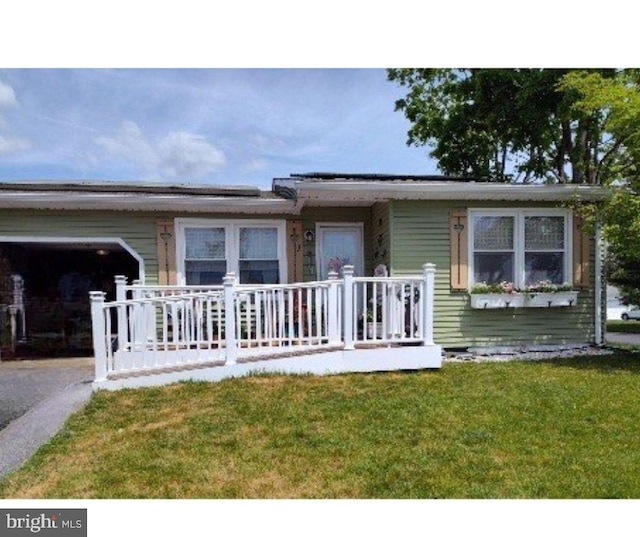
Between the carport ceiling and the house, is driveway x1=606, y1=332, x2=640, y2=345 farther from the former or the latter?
the carport ceiling

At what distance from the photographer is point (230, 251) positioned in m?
7.30

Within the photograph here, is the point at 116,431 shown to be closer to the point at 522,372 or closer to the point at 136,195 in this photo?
the point at 136,195

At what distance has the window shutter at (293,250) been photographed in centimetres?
744

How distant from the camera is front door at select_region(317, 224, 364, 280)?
25.4 ft

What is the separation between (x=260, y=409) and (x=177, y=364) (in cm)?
146

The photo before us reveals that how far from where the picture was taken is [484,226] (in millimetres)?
6965

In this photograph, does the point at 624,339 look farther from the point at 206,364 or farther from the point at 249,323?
the point at 206,364

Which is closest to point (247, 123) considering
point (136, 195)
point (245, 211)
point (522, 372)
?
point (245, 211)

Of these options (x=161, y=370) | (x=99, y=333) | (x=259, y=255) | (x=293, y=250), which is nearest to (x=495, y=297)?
(x=293, y=250)

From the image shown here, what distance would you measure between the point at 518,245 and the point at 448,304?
56.7 inches

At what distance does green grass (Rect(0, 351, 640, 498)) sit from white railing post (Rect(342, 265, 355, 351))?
0.44 m

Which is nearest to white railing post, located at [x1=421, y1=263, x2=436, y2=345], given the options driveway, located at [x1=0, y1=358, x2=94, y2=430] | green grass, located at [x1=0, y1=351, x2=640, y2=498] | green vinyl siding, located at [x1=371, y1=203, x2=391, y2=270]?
green grass, located at [x1=0, y1=351, x2=640, y2=498]

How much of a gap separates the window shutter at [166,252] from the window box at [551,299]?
5.55 metres
